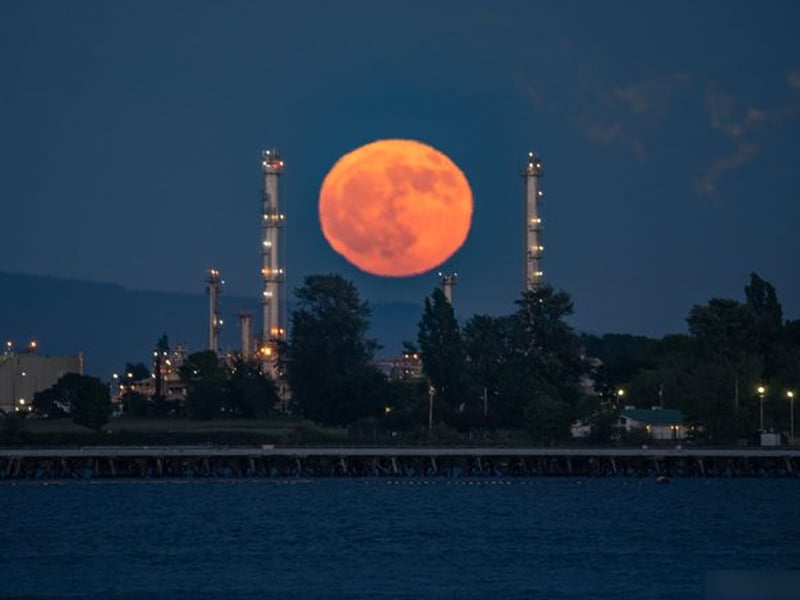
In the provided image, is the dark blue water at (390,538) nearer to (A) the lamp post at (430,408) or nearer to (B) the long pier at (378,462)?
(B) the long pier at (378,462)

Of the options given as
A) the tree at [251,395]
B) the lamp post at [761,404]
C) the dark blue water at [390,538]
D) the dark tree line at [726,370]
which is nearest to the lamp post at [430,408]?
the dark tree line at [726,370]

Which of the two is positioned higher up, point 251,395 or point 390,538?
point 251,395

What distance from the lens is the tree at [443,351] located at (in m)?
179

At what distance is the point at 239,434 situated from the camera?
547ft

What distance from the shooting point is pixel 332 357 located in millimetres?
189625

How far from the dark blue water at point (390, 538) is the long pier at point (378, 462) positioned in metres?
1.74

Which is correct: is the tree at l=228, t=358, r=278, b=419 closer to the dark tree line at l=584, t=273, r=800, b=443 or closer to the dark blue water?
the dark tree line at l=584, t=273, r=800, b=443

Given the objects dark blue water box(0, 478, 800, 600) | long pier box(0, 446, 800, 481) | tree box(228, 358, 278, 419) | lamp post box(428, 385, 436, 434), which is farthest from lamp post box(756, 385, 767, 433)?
tree box(228, 358, 278, 419)

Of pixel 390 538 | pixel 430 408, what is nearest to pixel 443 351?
pixel 430 408

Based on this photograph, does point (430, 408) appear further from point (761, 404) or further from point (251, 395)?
point (251, 395)

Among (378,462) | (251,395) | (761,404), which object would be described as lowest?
(378,462)

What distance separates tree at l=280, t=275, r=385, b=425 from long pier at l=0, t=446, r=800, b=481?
34498 millimetres

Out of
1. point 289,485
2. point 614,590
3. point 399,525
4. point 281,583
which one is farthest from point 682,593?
point 289,485

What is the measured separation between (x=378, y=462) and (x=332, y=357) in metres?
45.8
